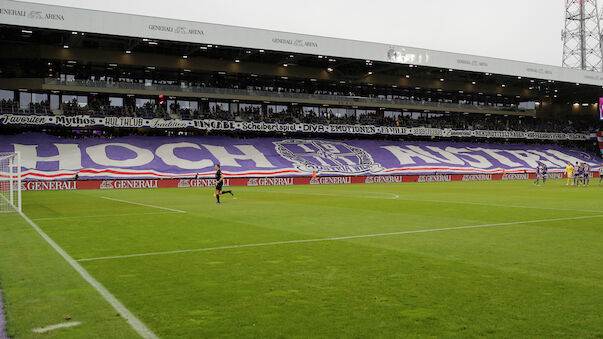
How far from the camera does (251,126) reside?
196 feet

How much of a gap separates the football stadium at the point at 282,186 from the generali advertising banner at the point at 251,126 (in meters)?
0.25

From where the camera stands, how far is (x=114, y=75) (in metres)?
57.5

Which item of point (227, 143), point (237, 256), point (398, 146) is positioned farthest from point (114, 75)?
point (237, 256)

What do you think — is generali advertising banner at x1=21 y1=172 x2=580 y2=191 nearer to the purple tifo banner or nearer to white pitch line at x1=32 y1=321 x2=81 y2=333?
the purple tifo banner

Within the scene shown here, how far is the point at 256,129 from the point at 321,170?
10.0 meters

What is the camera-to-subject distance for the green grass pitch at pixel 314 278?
6.06m

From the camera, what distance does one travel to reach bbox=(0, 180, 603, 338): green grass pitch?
Answer: 239 inches

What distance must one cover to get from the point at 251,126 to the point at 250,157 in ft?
18.2

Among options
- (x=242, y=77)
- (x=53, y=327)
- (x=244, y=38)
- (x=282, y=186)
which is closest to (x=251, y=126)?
(x=242, y=77)

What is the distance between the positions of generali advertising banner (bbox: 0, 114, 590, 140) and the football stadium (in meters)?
0.25

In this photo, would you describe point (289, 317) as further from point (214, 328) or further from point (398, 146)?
point (398, 146)

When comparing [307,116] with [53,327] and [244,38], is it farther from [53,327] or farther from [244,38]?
[53,327]

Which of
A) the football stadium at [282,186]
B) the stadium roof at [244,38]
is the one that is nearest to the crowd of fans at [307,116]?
the football stadium at [282,186]

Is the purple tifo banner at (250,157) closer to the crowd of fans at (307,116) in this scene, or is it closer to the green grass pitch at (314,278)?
the crowd of fans at (307,116)
